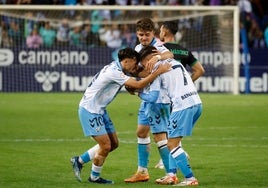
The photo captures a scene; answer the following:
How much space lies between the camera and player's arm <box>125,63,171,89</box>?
42.0 feet

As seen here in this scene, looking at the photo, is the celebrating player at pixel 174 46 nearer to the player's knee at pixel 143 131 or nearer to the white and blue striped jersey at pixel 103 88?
the player's knee at pixel 143 131

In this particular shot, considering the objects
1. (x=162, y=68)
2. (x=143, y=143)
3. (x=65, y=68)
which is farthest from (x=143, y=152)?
(x=65, y=68)

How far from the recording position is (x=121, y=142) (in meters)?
19.4

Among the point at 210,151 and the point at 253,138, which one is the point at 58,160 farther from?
the point at 253,138

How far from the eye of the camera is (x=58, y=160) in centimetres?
1616

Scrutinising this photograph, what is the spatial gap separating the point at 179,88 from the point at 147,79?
42 centimetres

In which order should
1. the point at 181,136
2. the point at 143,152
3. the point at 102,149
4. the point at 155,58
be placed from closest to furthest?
1. the point at 181,136
2. the point at 155,58
3. the point at 102,149
4. the point at 143,152

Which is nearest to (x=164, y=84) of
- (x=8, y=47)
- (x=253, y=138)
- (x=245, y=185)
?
(x=245, y=185)

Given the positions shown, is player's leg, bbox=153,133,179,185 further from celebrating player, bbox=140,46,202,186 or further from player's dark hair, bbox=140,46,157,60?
player's dark hair, bbox=140,46,157,60

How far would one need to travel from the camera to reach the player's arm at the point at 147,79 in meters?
12.8

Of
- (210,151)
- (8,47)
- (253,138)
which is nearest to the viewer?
(210,151)

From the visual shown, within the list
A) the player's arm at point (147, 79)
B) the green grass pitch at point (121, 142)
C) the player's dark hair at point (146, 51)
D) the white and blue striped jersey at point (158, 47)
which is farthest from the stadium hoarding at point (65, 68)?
the player's arm at point (147, 79)

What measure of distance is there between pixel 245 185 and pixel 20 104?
1630 centimetres

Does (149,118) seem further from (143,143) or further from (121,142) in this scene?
(121,142)
